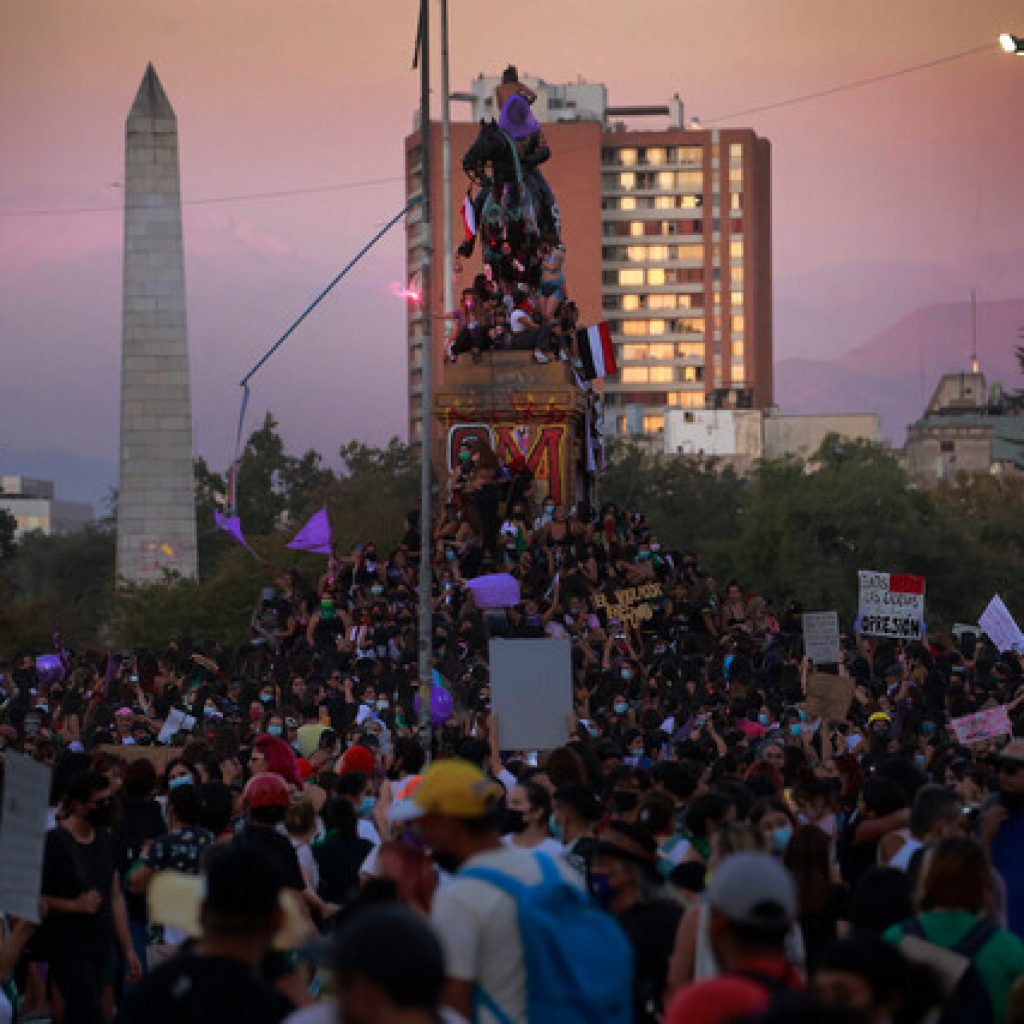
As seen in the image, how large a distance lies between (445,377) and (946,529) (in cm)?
2965

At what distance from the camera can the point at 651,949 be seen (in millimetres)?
8625

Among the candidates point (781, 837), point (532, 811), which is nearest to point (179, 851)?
point (532, 811)

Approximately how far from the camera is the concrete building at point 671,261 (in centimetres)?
16950

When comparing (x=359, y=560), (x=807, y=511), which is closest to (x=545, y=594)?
(x=359, y=560)

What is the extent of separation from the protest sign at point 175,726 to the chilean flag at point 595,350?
21.0 metres

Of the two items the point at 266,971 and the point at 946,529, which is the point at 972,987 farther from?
the point at 946,529

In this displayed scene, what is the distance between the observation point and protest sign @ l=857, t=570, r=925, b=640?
92.2 feet

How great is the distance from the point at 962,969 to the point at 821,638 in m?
17.6

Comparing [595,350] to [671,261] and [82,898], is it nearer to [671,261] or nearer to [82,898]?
[82,898]

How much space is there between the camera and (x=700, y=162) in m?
174

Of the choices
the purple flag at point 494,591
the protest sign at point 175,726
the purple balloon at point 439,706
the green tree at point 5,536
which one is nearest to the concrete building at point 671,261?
the green tree at point 5,536

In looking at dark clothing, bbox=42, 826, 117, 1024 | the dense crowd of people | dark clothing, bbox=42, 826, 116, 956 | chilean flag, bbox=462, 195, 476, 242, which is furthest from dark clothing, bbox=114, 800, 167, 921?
chilean flag, bbox=462, 195, 476, 242

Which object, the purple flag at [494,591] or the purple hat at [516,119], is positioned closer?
the purple flag at [494,591]

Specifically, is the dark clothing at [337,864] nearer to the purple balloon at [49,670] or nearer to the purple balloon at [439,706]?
the purple balloon at [439,706]
